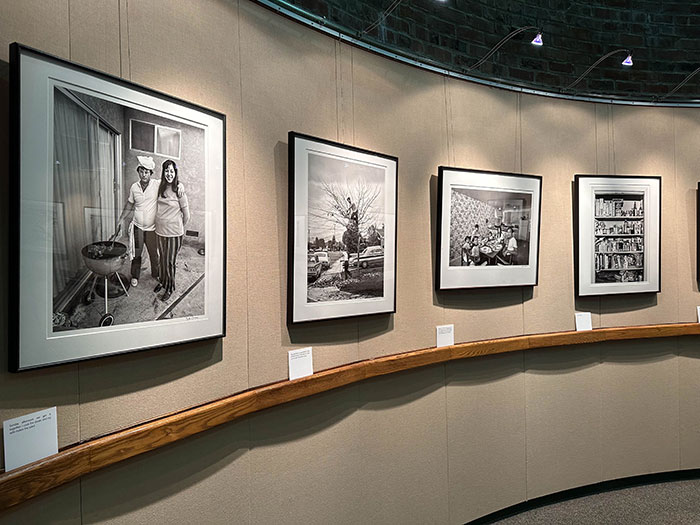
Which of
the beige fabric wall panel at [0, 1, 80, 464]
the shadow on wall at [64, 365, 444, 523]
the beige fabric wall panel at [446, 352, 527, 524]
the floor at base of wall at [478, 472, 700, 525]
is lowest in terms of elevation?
the floor at base of wall at [478, 472, 700, 525]

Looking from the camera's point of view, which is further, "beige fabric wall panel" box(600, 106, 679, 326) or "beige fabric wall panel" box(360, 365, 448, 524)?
"beige fabric wall panel" box(600, 106, 679, 326)

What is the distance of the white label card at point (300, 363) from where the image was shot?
8.57ft

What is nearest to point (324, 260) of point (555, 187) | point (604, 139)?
point (555, 187)

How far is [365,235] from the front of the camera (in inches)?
118

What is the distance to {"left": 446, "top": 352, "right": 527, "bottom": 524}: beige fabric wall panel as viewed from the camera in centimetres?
361

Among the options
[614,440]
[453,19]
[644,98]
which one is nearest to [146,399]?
[453,19]

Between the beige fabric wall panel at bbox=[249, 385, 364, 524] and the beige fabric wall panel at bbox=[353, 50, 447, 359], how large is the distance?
1.38 ft

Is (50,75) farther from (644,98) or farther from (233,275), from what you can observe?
(644,98)

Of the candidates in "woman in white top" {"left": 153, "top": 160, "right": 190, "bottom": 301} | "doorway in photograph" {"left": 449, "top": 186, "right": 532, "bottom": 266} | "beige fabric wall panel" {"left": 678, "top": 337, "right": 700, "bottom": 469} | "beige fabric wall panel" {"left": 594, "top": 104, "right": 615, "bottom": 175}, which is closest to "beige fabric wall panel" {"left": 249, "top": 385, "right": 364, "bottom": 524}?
"woman in white top" {"left": 153, "top": 160, "right": 190, "bottom": 301}

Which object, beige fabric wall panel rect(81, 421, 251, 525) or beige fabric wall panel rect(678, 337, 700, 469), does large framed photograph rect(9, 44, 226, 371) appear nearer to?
beige fabric wall panel rect(81, 421, 251, 525)

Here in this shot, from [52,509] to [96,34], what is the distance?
4.93ft

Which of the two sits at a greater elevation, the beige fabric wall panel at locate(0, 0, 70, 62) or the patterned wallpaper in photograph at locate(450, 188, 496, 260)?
the beige fabric wall panel at locate(0, 0, 70, 62)

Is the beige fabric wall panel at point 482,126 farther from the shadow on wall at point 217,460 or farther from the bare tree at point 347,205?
the shadow on wall at point 217,460

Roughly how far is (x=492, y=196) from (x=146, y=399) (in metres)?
2.65
